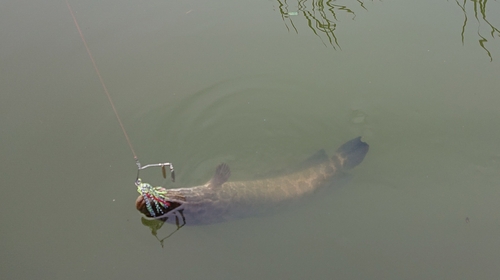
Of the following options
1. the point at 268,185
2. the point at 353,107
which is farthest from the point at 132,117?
the point at 353,107

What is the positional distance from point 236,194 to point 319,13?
3.21 m

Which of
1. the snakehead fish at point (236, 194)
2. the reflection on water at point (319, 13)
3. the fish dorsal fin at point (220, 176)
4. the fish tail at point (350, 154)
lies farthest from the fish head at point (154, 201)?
the reflection on water at point (319, 13)

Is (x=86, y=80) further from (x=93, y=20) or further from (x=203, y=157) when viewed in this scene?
(x=203, y=157)

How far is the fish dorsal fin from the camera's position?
156 inches

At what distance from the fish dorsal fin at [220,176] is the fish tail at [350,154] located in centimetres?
125

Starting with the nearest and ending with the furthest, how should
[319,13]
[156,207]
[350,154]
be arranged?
[156,207]
[350,154]
[319,13]

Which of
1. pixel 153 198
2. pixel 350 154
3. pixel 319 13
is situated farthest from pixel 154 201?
pixel 319 13

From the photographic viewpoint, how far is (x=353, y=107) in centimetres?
477

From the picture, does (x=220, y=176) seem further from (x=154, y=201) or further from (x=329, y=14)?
(x=329, y=14)

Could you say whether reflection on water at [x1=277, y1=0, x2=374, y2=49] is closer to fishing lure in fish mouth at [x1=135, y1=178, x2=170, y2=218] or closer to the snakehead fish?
the snakehead fish

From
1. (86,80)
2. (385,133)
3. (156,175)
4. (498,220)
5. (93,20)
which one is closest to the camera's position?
(498,220)

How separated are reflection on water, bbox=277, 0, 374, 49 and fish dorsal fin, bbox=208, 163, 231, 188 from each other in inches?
101

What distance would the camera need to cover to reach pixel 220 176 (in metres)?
3.98

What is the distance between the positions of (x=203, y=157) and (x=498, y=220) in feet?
10.5
